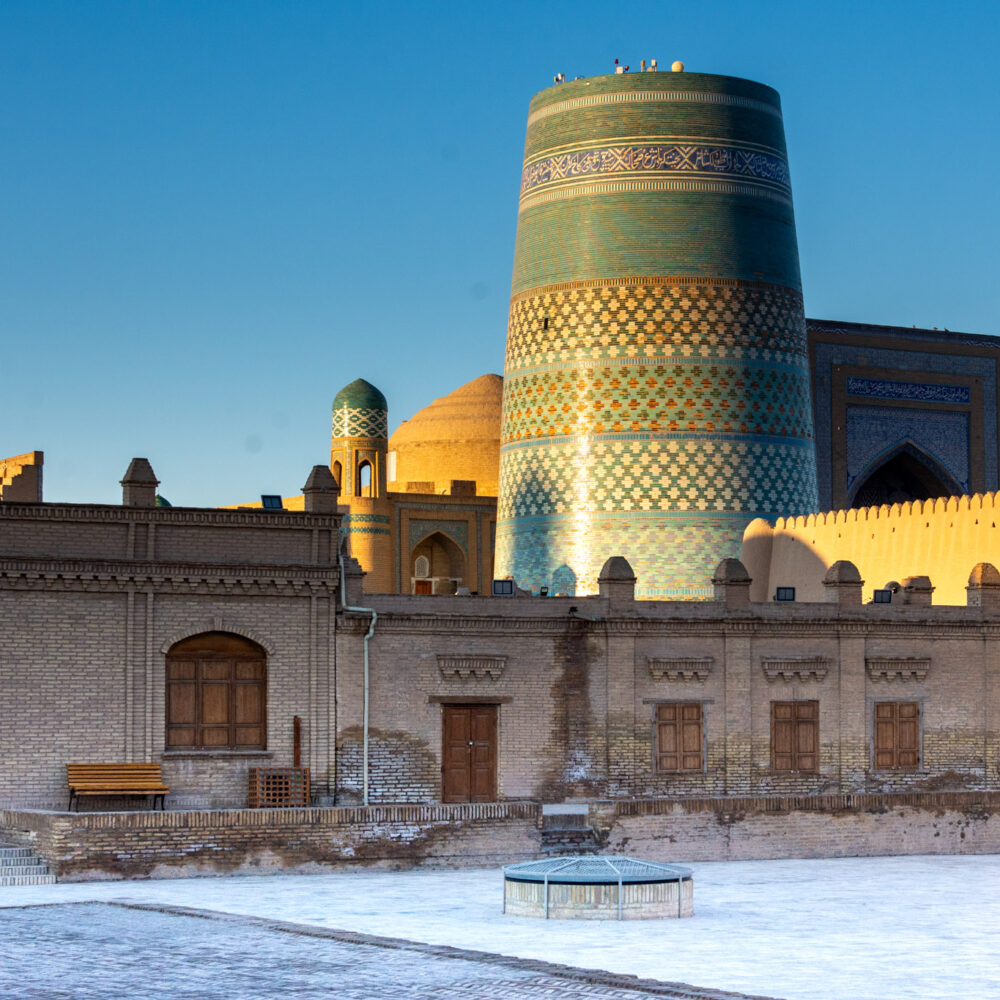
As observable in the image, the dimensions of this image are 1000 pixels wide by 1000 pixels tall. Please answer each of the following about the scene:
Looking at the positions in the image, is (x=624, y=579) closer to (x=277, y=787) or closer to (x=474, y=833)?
(x=474, y=833)

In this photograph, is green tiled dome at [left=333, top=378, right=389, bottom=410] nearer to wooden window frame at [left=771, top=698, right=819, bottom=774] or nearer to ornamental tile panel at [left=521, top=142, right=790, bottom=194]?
ornamental tile panel at [left=521, top=142, right=790, bottom=194]

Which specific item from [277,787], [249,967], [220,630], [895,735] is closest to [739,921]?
[249,967]

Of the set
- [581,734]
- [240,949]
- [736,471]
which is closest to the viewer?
[240,949]

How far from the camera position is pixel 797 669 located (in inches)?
741

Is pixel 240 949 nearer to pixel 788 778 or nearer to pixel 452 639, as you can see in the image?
pixel 452 639

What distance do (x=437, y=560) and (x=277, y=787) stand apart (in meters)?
15.6

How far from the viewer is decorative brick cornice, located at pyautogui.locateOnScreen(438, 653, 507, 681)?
17.6 m

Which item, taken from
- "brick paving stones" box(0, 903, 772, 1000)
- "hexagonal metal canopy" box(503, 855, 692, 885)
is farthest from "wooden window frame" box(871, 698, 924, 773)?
"brick paving stones" box(0, 903, 772, 1000)

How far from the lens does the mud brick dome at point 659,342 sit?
22.2 m

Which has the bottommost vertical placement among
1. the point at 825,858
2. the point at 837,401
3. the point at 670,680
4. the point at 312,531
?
the point at 825,858

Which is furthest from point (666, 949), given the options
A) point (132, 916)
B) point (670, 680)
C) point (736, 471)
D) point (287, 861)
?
point (736, 471)

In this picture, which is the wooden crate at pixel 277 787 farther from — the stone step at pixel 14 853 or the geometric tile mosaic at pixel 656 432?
the geometric tile mosaic at pixel 656 432

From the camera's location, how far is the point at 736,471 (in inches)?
882

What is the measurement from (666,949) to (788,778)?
8075 mm
